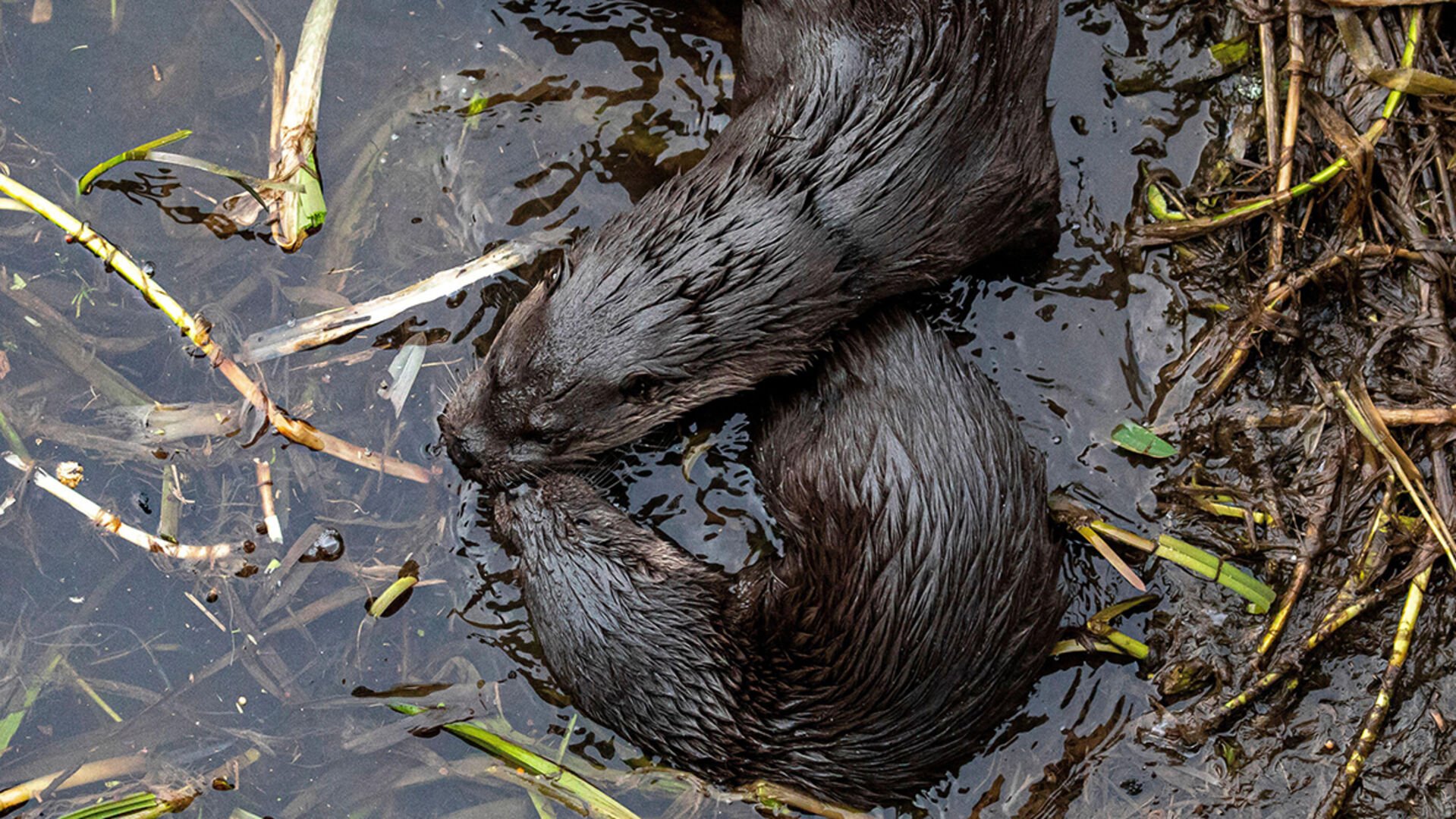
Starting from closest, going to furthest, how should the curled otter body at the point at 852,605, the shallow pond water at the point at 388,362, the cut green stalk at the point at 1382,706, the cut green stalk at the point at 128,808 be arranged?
the curled otter body at the point at 852,605
the cut green stalk at the point at 1382,706
the cut green stalk at the point at 128,808
the shallow pond water at the point at 388,362

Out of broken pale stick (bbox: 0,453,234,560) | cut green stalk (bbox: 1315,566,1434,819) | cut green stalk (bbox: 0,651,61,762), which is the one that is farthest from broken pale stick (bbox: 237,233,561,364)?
cut green stalk (bbox: 1315,566,1434,819)

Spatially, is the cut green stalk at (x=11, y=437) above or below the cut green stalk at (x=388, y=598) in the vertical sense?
above

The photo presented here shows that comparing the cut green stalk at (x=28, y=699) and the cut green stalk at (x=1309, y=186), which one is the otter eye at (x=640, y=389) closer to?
the cut green stalk at (x=1309, y=186)

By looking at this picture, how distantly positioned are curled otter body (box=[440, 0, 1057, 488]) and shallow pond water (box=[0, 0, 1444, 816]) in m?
0.34

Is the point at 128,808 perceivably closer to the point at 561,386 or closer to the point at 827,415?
the point at 561,386

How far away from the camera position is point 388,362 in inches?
131

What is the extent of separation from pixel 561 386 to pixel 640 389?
206 mm

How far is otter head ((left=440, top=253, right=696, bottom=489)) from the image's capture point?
2.87 metres

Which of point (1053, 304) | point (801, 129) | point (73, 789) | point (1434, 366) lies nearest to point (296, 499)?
point (73, 789)

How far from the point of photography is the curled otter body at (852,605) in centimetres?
281

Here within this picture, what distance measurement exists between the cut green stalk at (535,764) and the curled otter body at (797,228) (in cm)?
79

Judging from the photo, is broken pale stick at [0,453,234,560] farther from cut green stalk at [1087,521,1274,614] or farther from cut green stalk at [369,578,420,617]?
cut green stalk at [1087,521,1274,614]

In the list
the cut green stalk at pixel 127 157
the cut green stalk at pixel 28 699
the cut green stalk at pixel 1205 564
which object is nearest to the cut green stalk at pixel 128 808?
the cut green stalk at pixel 28 699

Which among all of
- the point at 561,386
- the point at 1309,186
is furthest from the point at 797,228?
the point at 1309,186
